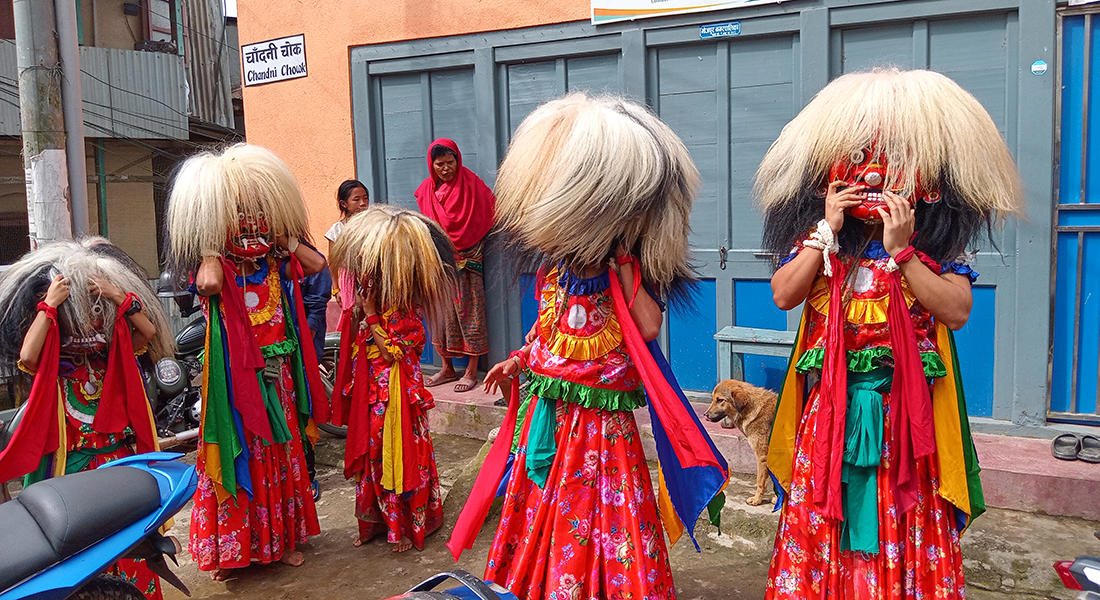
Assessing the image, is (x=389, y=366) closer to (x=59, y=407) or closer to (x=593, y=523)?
(x=59, y=407)

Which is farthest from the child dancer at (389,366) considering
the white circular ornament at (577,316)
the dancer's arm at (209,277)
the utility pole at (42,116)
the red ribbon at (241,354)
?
the utility pole at (42,116)

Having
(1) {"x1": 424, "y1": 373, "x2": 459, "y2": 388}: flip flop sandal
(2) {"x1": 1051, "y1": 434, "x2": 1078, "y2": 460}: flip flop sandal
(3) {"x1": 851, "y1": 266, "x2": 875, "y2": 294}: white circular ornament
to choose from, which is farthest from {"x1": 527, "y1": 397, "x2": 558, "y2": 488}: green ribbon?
(1) {"x1": 424, "y1": 373, "x2": 459, "y2": 388}: flip flop sandal

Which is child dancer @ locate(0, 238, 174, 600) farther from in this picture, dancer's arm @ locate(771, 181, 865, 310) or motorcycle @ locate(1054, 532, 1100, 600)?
motorcycle @ locate(1054, 532, 1100, 600)

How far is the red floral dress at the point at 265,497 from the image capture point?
12.3 feet

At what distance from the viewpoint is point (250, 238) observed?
148 inches

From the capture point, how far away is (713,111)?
5.42m

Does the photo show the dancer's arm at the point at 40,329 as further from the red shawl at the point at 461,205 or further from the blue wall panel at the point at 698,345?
the blue wall panel at the point at 698,345

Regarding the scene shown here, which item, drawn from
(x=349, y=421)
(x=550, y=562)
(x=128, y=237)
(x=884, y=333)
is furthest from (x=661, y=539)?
(x=128, y=237)

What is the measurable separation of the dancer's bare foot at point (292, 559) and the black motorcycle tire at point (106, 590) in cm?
138

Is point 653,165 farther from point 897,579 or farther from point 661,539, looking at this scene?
point 897,579

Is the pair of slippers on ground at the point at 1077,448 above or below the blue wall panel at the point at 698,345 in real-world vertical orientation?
below

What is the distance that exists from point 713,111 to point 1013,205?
306 cm

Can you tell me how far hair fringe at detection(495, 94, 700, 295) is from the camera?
2605mm

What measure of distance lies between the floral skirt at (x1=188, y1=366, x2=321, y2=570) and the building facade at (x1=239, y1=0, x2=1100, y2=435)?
203cm
